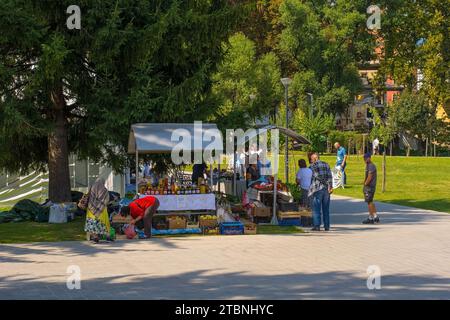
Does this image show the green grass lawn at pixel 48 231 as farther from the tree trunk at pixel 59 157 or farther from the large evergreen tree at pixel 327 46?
the large evergreen tree at pixel 327 46

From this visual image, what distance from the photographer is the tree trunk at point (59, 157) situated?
2169 centimetres

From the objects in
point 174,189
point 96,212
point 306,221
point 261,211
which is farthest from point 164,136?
point 306,221

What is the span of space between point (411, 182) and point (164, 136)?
68.8 ft

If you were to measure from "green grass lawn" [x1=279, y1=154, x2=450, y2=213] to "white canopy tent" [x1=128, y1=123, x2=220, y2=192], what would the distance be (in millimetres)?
9177

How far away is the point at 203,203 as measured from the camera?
18.5 metres

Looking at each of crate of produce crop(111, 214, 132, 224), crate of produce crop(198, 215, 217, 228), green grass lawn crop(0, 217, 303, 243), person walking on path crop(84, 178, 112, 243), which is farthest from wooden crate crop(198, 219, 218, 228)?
person walking on path crop(84, 178, 112, 243)

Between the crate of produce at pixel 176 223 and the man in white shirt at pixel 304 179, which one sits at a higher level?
the man in white shirt at pixel 304 179

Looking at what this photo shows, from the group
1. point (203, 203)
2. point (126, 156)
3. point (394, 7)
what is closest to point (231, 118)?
point (126, 156)

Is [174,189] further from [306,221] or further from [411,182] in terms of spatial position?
[411,182]

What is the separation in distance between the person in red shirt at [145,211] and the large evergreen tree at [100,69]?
3187 mm

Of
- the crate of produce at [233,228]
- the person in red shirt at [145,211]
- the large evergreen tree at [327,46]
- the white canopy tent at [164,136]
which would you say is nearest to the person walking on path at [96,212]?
the person in red shirt at [145,211]

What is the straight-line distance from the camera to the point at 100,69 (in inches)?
794

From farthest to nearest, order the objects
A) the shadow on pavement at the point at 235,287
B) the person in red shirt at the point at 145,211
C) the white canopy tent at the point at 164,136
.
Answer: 1. the white canopy tent at the point at 164,136
2. the person in red shirt at the point at 145,211
3. the shadow on pavement at the point at 235,287

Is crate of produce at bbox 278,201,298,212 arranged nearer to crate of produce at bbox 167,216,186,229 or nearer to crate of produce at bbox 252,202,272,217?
crate of produce at bbox 252,202,272,217
